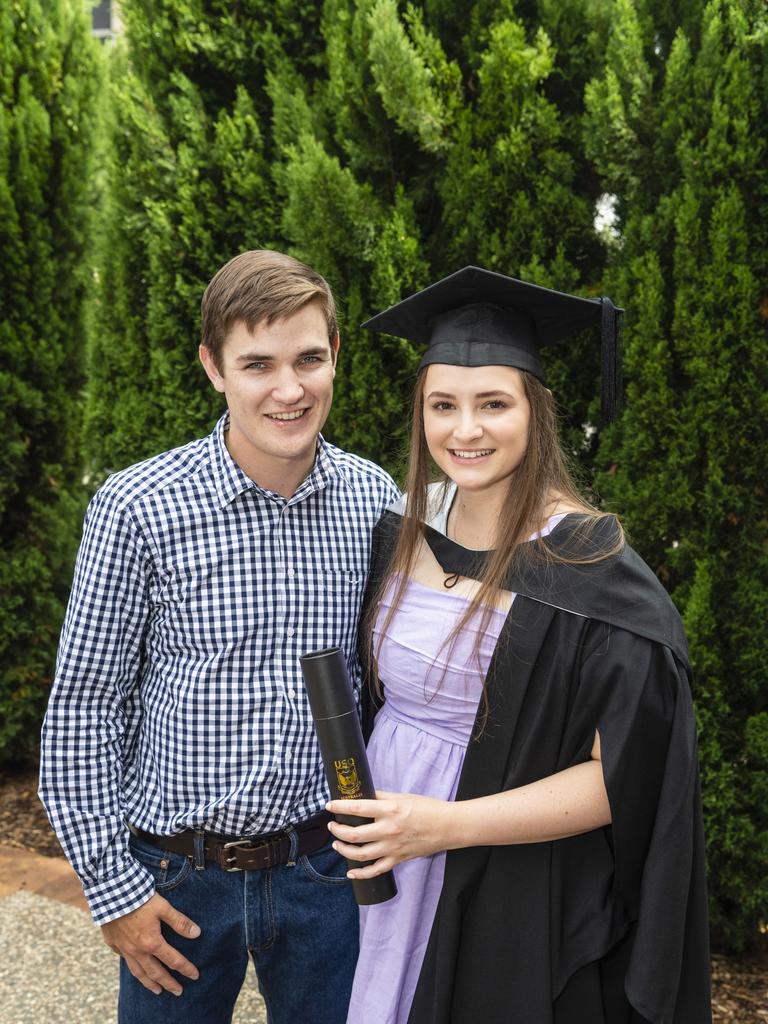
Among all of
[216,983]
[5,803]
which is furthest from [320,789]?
[5,803]

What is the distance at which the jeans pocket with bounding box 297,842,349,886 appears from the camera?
216cm

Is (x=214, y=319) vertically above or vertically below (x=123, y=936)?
above

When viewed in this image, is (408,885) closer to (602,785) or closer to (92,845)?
(602,785)

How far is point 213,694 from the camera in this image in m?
2.08

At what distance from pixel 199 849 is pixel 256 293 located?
1207mm

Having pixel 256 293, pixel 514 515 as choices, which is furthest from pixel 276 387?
pixel 514 515

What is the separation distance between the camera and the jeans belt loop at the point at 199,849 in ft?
6.86

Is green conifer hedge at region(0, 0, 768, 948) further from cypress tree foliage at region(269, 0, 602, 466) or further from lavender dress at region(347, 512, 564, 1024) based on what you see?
lavender dress at region(347, 512, 564, 1024)

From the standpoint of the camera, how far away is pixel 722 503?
309 cm

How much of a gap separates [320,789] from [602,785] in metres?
0.66

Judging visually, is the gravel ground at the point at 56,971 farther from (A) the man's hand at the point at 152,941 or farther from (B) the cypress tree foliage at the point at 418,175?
(B) the cypress tree foliage at the point at 418,175

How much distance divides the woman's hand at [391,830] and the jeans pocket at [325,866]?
34 centimetres

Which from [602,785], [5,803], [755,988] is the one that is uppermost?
[602,785]

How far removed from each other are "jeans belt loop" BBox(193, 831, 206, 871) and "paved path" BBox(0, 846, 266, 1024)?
1.61 m
